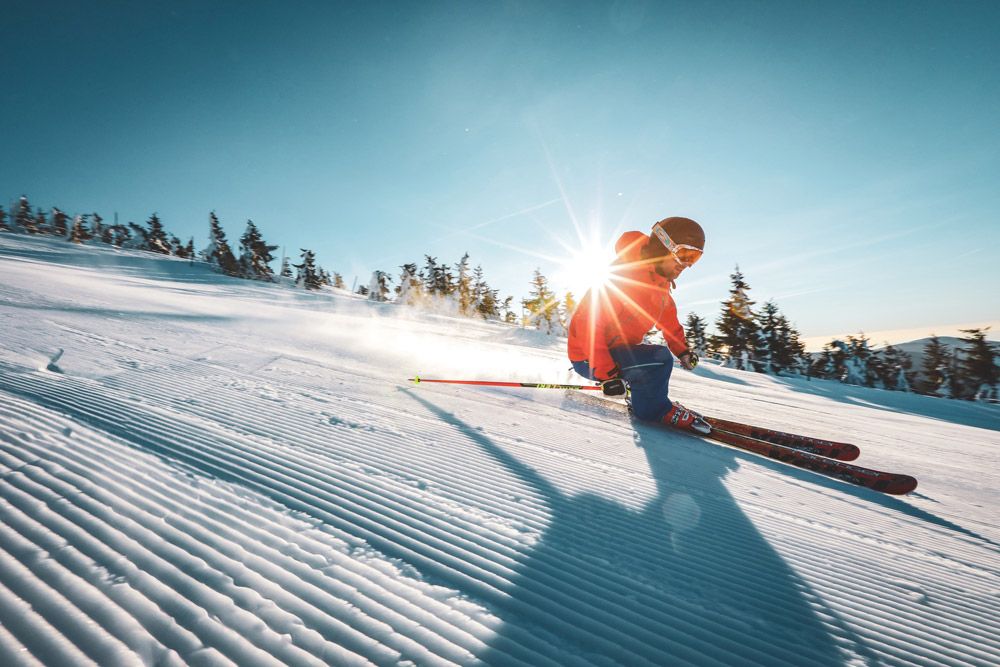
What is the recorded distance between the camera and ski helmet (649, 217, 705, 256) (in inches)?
176

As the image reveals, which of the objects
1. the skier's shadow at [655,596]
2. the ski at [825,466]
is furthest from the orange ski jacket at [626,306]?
the skier's shadow at [655,596]

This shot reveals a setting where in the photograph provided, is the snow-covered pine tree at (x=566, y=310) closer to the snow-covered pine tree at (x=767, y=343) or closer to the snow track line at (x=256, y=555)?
the snow-covered pine tree at (x=767, y=343)

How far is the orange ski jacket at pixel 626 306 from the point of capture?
181 inches

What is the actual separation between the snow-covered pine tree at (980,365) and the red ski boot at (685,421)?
130 feet

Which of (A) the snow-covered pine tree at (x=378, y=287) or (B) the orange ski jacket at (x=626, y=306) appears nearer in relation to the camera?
(B) the orange ski jacket at (x=626, y=306)

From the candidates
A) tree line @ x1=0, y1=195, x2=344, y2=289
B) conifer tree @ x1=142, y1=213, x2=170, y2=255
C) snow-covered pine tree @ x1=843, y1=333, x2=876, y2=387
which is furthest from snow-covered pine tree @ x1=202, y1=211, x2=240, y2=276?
snow-covered pine tree @ x1=843, y1=333, x2=876, y2=387

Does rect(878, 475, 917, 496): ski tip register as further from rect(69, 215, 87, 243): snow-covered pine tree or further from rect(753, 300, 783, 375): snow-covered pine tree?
rect(69, 215, 87, 243): snow-covered pine tree

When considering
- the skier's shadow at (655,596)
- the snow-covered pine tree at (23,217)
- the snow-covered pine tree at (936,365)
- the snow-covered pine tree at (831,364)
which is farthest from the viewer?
the snow-covered pine tree at (23,217)

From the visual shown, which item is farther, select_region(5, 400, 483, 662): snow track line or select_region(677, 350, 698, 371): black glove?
select_region(677, 350, 698, 371): black glove

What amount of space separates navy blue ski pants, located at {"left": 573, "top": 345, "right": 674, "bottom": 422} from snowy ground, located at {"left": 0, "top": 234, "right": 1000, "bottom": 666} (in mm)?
644

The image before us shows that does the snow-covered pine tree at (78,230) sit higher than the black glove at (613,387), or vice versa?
the snow-covered pine tree at (78,230)

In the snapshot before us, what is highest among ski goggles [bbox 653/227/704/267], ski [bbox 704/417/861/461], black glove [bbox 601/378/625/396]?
ski goggles [bbox 653/227/704/267]

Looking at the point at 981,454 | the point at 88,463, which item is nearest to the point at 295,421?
A: the point at 88,463

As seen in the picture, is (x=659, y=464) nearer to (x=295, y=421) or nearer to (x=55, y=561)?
(x=295, y=421)
